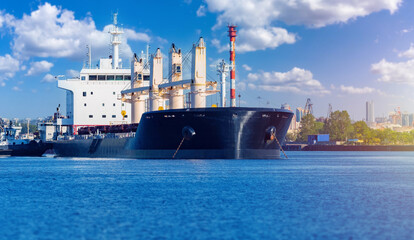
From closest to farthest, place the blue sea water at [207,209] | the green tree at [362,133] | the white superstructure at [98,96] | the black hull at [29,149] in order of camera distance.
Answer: the blue sea water at [207,209]
the white superstructure at [98,96]
the black hull at [29,149]
the green tree at [362,133]

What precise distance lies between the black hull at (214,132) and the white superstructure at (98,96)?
20963 millimetres

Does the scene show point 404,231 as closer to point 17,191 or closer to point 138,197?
point 138,197

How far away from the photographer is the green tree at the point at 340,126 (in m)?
178

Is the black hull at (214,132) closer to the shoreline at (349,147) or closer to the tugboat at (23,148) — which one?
the tugboat at (23,148)

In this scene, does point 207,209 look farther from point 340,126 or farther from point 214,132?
point 340,126

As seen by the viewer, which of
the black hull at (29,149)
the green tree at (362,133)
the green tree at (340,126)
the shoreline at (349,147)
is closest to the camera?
the black hull at (29,149)

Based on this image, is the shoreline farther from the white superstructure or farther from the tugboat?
the white superstructure

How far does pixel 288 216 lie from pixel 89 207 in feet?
22.5

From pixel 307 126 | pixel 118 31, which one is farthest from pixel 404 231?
pixel 307 126

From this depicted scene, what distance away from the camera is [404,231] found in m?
14.8

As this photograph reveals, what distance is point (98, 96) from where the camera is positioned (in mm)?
69750

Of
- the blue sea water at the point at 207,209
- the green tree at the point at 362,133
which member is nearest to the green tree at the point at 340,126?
the green tree at the point at 362,133

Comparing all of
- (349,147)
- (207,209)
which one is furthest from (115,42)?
(349,147)

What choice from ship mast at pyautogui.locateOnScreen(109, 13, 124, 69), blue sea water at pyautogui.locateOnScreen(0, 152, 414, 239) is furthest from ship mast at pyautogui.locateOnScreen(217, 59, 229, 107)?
blue sea water at pyautogui.locateOnScreen(0, 152, 414, 239)
